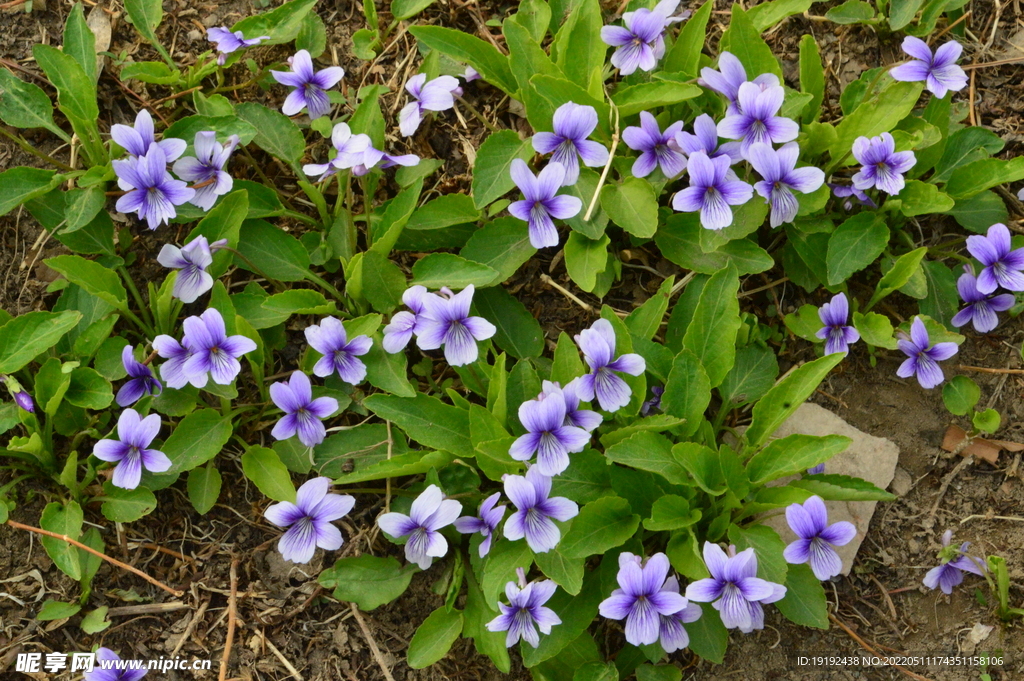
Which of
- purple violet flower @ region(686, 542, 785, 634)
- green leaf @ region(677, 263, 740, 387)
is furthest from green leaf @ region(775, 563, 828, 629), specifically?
green leaf @ region(677, 263, 740, 387)

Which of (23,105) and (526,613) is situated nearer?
(526,613)

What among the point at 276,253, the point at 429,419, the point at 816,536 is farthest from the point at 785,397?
the point at 276,253

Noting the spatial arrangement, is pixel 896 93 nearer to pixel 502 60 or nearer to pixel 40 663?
pixel 502 60

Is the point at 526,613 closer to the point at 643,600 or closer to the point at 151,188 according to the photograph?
the point at 643,600

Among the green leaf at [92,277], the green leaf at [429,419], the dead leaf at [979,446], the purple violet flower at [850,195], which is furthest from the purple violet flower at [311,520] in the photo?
the dead leaf at [979,446]

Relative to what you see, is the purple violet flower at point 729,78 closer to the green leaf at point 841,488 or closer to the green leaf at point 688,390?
the green leaf at point 688,390

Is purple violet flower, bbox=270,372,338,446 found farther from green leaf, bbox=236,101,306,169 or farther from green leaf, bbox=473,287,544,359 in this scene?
green leaf, bbox=236,101,306,169
